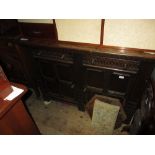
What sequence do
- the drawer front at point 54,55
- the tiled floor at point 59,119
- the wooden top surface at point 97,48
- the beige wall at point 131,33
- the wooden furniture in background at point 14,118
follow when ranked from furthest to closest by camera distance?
the tiled floor at point 59,119
the drawer front at point 54,55
the wooden top surface at point 97,48
the beige wall at point 131,33
the wooden furniture in background at point 14,118

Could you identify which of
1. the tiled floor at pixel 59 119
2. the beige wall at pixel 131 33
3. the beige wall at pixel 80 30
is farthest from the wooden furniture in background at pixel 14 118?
the beige wall at pixel 131 33

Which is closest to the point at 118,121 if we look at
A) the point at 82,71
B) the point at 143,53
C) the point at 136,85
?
the point at 136,85

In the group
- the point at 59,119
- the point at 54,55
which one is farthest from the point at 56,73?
the point at 59,119

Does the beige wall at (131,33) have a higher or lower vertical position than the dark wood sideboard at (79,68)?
higher

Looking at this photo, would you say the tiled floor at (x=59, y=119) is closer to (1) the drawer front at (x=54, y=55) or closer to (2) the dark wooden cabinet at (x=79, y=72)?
(2) the dark wooden cabinet at (x=79, y=72)

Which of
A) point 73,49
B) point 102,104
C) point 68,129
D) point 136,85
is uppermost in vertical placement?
point 73,49

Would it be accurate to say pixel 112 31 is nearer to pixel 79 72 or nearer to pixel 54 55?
pixel 79 72

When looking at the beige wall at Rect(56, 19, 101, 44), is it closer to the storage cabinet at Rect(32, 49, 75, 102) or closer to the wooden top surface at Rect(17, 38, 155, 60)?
the wooden top surface at Rect(17, 38, 155, 60)

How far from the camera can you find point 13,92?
1313mm

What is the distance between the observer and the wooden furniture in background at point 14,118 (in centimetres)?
121

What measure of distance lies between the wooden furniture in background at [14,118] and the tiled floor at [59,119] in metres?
0.69

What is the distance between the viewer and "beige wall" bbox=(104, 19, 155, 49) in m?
1.36
